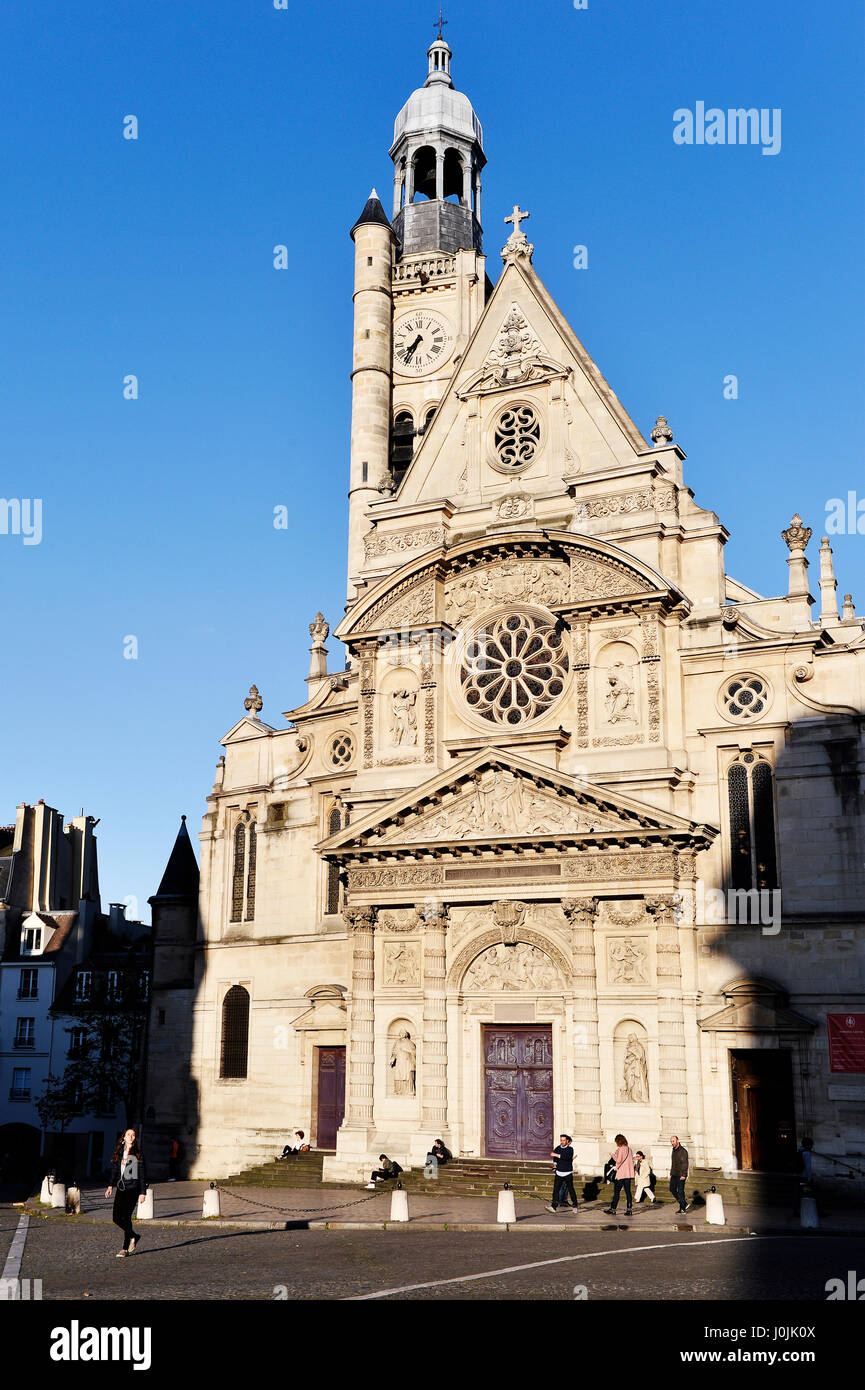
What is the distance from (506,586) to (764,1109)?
48.1 feet

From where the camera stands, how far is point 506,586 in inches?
1409

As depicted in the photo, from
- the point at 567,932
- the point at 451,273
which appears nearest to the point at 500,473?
the point at 567,932

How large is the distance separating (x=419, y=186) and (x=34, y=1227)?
42763 millimetres

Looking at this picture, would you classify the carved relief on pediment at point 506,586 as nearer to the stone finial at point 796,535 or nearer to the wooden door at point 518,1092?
the stone finial at point 796,535

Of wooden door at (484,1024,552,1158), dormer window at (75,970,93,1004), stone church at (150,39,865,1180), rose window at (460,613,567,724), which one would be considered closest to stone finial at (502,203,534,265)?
stone church at (150,39,865,1180)

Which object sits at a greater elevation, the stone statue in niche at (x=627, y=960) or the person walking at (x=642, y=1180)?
the stone statue in niche at (x=627, y=960)

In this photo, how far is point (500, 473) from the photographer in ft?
123

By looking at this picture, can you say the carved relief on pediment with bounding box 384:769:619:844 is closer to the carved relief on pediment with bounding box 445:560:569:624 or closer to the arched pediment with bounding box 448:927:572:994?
the arched pediment with bounding box 448:927:572:994

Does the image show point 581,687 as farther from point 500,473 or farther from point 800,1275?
Result: point 800,1275

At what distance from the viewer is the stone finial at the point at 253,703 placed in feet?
138

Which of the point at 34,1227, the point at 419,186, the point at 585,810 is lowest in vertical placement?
the point at 34,1227

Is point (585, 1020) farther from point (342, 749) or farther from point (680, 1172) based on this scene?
point (342, 749)

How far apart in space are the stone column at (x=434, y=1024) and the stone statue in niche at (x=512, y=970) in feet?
2.69

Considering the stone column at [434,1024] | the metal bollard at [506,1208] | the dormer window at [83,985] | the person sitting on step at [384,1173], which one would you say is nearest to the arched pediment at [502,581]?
the stone column at [434,1024]
